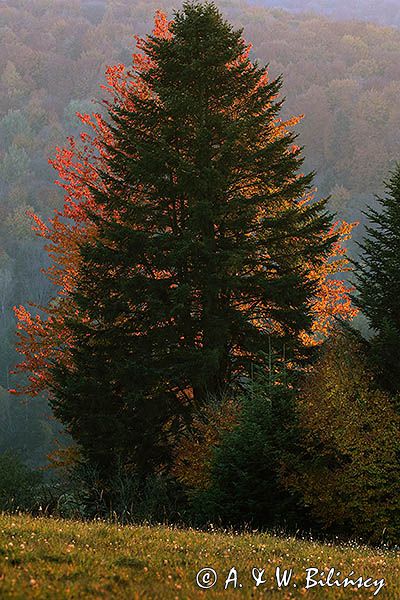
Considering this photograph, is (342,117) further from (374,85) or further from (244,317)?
(244,317)

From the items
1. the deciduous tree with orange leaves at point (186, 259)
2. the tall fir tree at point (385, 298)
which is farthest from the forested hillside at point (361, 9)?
the tall fir tree at point (385, 298)

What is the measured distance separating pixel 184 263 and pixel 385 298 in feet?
19.4

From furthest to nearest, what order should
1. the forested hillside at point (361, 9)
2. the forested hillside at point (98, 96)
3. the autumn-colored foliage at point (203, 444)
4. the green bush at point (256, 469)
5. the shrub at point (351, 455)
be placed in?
the forested hillside at point (361, 9) < the forested hillside at point (98, 96) < the autumn-colored foliage at point (203, 444) < the green bush at point (256, 469) < the shrub at point (351, 455)

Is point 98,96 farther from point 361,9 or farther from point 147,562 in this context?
point 147,562

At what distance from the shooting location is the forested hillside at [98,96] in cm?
9356

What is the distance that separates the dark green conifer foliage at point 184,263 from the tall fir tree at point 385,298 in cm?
250

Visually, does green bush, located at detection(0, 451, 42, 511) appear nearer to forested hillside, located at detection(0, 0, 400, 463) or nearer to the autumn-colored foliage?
the autumn-colored foliage

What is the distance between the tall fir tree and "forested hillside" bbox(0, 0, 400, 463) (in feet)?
153

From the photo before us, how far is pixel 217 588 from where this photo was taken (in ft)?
22.8

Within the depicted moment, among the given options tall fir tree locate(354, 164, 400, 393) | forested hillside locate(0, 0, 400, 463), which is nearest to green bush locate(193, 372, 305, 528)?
tall fir tree locate(354, 164, 400, 393)

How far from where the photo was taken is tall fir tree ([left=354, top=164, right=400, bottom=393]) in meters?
16.4

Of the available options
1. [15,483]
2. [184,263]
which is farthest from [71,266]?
[15,483]

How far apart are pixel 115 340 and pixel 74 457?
4.94 m

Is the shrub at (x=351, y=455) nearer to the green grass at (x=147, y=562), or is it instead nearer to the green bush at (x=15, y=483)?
the green grass at (x=147, y=562)
